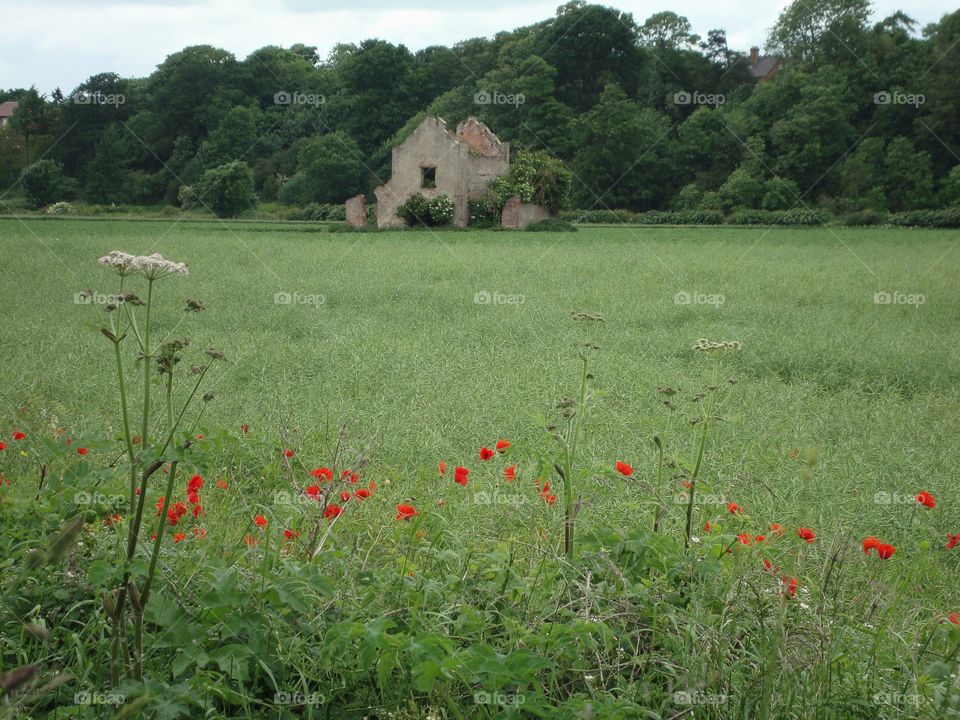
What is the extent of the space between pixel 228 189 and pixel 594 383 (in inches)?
275

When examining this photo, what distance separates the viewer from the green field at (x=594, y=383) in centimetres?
296

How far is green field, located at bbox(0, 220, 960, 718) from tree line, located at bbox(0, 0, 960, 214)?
143 cm

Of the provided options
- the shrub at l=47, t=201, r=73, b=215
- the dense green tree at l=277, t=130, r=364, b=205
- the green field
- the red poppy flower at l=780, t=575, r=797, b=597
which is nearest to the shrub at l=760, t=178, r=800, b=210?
the green field

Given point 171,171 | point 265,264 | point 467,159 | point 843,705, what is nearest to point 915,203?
point 467,159

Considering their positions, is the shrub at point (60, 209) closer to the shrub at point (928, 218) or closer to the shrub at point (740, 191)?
the shrub at point (740, 191)

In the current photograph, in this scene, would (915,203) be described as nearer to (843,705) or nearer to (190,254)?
(190,254)

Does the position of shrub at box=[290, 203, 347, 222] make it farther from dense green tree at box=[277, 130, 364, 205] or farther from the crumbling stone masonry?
the crumbling stone masonry

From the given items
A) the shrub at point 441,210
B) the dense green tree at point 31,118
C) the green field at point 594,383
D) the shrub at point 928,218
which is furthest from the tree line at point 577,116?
the shrub at point 441,210

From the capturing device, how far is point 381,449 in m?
3.99

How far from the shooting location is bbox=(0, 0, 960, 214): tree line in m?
9.70

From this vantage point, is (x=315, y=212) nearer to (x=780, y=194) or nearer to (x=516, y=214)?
(x=516, y=214)

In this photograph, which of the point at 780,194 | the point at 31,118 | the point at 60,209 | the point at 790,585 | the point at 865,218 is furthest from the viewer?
the point at 865,218

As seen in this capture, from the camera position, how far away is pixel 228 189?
417 inches

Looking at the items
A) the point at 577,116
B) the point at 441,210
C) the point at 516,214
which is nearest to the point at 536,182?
the point at 516,214
